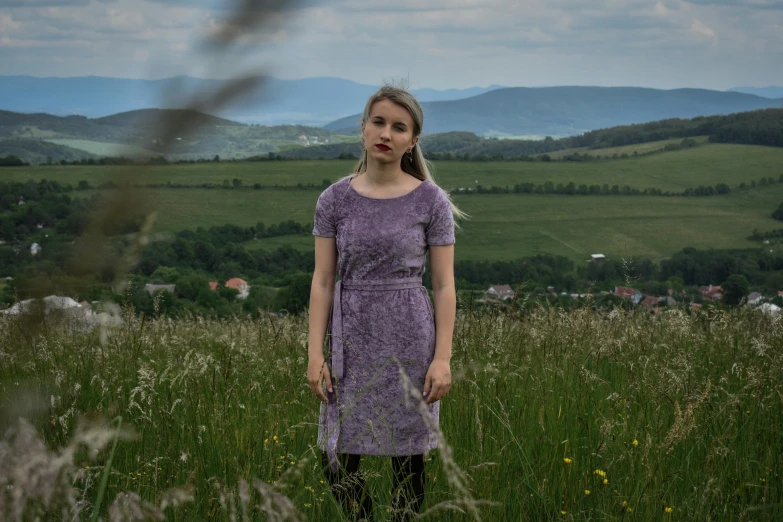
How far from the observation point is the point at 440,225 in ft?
9.12

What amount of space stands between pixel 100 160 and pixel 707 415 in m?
3.50

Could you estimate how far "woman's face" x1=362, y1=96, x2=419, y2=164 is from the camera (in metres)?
2.70

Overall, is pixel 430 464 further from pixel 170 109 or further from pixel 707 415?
pixel 170 109

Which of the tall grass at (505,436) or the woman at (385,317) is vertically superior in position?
the woman at (385,317)

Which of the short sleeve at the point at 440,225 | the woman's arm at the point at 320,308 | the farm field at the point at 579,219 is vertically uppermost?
the short sleeve at the point at 440,225

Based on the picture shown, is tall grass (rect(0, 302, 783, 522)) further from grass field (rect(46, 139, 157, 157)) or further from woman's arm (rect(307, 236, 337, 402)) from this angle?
grass field (rect(46, 139, 157, 157))

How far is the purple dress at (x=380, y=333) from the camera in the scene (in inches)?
107

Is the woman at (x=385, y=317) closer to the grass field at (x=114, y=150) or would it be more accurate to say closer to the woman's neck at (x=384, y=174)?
the woman's neck at (x=384, y=174)

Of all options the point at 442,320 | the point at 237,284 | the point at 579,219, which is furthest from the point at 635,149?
the point at 442,320

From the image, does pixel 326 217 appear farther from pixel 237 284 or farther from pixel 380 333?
pixel 237 284

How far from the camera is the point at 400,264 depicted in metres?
2.72

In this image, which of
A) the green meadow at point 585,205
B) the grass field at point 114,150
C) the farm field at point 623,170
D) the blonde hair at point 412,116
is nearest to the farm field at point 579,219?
the green meadow at point 585,205

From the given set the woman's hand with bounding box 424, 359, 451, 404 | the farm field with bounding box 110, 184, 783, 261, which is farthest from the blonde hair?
the farm field with bounding box 110, 184, 783, 261

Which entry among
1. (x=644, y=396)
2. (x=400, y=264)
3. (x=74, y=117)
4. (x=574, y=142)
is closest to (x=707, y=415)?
(x=644, y=396)
